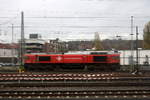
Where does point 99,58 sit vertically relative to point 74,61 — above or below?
above

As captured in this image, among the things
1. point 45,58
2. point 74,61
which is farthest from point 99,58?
point 45,58

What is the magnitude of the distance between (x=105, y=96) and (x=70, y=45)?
3423 centimetres

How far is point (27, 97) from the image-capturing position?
10.1 m

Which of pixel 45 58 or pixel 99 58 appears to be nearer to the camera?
pixel 99 58

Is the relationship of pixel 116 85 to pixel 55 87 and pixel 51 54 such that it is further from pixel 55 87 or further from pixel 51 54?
pixel 51 54

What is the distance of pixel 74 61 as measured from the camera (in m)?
24.8

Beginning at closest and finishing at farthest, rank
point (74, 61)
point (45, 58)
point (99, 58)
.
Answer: point (99, 58)
point (74, 61)
point (45, 58)

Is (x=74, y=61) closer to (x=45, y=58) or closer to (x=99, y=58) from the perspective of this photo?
(x=99, y=58)

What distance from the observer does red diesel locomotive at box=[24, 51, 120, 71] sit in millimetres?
24297

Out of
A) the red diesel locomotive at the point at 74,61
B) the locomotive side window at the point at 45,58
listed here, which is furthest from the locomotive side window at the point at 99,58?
the locomotive side window at the point at 45,58

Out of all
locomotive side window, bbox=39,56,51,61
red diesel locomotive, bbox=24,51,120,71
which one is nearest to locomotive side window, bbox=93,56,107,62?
red diesel locomotive, bbox=24,51,120,71

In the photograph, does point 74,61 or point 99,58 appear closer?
point 99,58

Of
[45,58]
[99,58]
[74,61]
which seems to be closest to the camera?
[99,58]

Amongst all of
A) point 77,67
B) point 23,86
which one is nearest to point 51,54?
point 77,67
